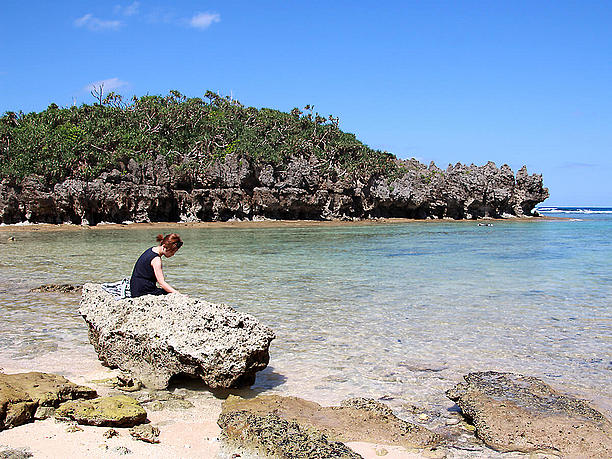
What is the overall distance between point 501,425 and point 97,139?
4686 cm

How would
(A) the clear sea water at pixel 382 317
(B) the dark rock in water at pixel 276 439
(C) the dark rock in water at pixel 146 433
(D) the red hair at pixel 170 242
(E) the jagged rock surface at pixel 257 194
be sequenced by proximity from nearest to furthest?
(B) the dark rock in water at pixel 276 439
(C) the dark rock in water at pixel 146 433
(A) the clear sea water at pixel 382 317
(D) the red hair at pixel 170 242
(E) the jagged rock surface at pixel 257 194

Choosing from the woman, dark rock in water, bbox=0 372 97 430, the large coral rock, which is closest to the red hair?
the woman

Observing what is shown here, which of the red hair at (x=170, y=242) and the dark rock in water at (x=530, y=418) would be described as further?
the red hair at (x=170, y=242)

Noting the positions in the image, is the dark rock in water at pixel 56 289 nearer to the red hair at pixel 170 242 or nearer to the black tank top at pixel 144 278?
the black tank top at pixel 144 278

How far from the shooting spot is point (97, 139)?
45.2 meters


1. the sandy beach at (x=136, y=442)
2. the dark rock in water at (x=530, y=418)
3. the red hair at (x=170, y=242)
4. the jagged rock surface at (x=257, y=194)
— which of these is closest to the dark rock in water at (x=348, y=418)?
the sandy beach at (x=136, y=442)

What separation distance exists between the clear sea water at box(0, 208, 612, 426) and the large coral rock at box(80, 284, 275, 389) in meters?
0.52

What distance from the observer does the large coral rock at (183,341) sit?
531cm

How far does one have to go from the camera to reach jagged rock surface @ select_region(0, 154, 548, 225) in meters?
40.0

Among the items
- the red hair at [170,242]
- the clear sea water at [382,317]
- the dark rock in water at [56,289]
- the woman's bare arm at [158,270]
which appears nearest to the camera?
the clear sea water at [382,317]

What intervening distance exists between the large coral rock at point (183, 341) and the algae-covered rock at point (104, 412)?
920 mm

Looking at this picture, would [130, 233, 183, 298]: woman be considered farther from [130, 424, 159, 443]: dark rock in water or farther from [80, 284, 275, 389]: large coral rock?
[130, 424, 159, 443]: dark rock in water

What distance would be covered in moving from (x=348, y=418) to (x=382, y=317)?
182 inches

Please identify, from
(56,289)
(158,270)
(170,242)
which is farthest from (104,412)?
(56,289)
